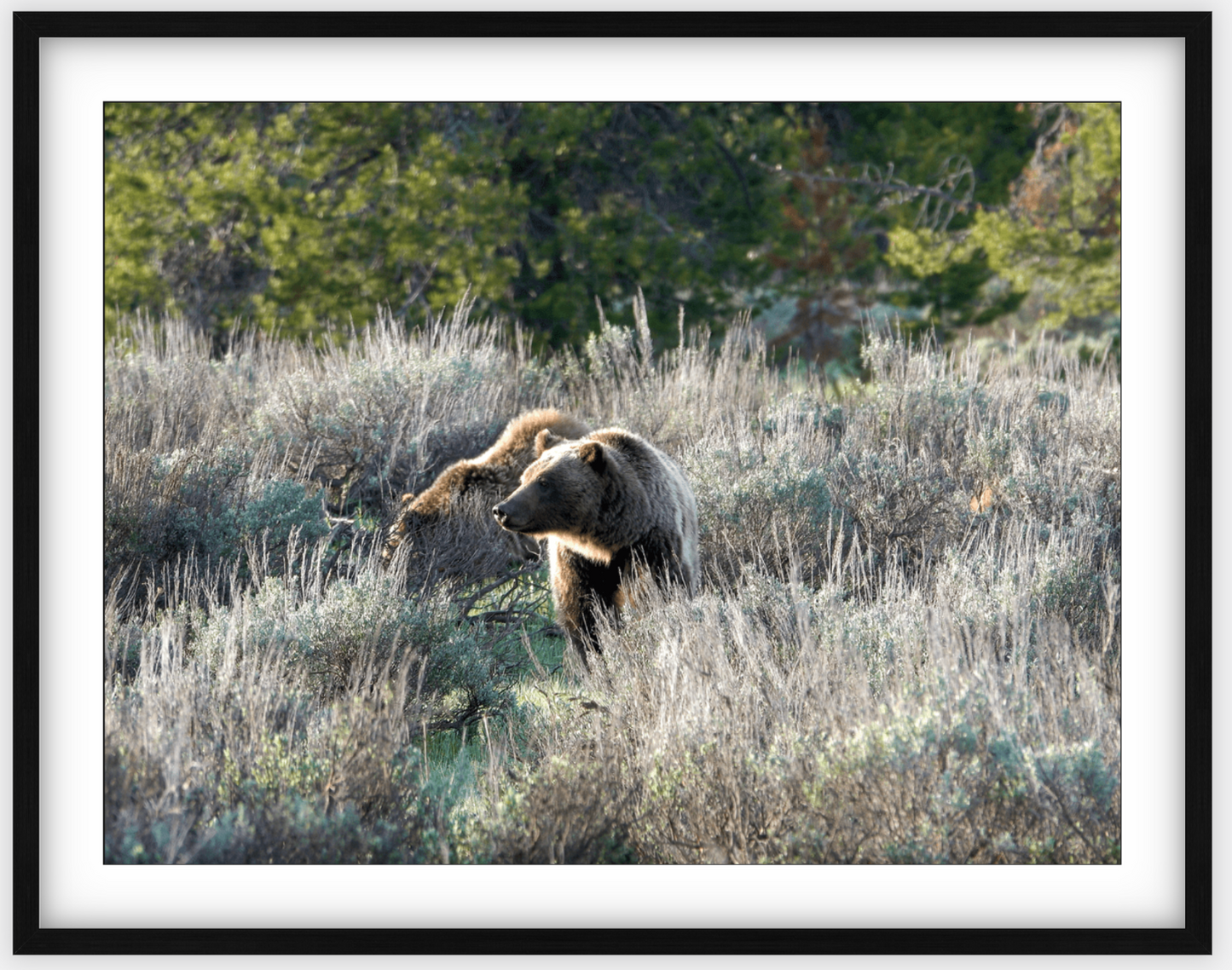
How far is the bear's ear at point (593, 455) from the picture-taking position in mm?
4996

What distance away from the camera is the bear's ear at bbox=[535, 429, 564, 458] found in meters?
5.54

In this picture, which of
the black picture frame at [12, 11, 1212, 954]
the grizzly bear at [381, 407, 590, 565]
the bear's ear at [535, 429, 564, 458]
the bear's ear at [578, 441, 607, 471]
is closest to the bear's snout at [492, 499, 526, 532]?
the bear's ear at [578, 441, 607, 471]

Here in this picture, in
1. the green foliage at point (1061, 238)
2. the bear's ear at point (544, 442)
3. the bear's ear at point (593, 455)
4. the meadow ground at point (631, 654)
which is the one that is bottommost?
the meadow ground at point (631, 654)

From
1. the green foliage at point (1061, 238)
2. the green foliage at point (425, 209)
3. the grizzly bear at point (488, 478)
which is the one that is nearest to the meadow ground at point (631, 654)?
the grizzly bear at point (488, 478)

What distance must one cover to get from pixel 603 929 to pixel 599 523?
219 cm

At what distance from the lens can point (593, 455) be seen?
16.4ft

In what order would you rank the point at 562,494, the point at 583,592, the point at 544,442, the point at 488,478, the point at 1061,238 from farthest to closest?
1. the point at 1061,238
2. the point at 488,478
3. the point at 544,442
4. the point at 583,592
5. the point at 562,494

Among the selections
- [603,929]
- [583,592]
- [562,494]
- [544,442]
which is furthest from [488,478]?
[603,929]

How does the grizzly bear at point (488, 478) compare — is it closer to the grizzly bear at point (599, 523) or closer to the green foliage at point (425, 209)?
the grizzly bear at point (599, 523)

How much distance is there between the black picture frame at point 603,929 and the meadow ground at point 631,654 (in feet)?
0.75

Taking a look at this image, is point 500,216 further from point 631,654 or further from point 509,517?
point 631,654

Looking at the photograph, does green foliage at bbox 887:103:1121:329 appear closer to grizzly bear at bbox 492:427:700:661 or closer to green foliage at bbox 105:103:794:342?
green foliage at bbox 105:103:794:342

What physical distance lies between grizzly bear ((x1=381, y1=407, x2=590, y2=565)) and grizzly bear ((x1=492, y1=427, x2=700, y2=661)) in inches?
39.9

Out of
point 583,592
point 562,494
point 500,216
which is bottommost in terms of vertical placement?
point 583,592
